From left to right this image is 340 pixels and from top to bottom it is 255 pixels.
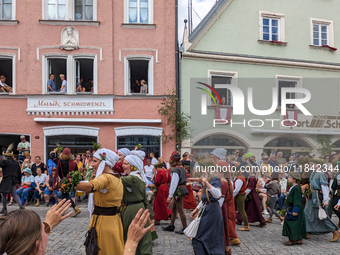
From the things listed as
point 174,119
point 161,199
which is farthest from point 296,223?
point 174,119

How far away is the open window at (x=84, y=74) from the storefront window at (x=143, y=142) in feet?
9.07

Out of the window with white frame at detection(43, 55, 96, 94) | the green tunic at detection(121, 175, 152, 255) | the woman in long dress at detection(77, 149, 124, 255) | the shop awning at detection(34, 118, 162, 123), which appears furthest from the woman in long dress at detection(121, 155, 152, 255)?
the window with white frame at detection(43, 55, 96, 94)

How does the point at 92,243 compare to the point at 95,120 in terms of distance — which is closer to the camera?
the point at 92,243

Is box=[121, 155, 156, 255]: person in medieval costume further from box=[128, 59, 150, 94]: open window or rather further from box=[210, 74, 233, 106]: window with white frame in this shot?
box=[210, 74, 233, 106]: window with white frame

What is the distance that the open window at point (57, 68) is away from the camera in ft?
54.2

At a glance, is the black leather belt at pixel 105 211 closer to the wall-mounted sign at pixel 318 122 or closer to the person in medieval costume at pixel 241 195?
the person in medieval costume at pixel 241 195

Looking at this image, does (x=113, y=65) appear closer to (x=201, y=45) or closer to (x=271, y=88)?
(x=201, y=45)

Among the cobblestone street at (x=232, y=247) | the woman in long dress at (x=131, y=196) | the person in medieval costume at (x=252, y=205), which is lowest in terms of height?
the cobblestone street at (x=232, y=247)

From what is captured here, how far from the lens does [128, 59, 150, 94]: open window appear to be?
16.7 meters

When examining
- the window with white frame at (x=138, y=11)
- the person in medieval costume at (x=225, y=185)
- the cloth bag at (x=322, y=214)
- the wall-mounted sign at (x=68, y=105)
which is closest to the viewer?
the person in medieval costume at (x=225, y=185)

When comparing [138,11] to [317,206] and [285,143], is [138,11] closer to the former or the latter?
[285,143]

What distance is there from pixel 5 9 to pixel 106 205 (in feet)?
49.2

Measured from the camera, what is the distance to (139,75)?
16922 mm

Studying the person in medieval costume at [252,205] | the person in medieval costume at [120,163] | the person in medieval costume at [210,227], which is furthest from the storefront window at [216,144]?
the person in medieval costume at [210,227]
